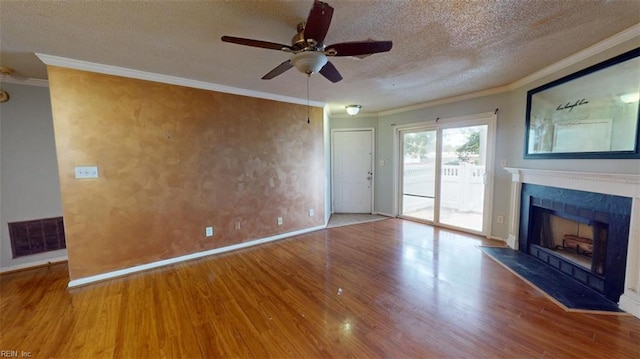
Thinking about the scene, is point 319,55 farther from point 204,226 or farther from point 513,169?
point 513,169

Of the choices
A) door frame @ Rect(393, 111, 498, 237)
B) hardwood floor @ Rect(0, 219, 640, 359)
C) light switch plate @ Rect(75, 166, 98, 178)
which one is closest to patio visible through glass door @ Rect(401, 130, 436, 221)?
door frame @ Rect(393, 111, 498, 237)

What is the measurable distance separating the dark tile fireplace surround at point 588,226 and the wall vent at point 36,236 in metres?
6.02

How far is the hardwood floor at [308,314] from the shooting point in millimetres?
1761

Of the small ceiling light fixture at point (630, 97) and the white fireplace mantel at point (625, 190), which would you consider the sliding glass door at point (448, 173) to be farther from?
the small ceiling light fixture at point (630, 97)

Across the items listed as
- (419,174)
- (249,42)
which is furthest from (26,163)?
(419,174)

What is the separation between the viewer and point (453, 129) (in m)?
4.38

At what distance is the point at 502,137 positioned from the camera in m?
3.74

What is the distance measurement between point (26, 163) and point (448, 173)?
6224mm

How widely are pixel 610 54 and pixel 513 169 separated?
5.06 ft

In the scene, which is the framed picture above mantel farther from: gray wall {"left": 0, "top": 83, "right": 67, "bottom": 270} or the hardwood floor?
gray wall {"left": 0, "top": 83, "right": 67, "bottom": 270}

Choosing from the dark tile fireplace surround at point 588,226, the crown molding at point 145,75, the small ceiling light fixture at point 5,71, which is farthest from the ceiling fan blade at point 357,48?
the small ceiling light fixture at point 5,71

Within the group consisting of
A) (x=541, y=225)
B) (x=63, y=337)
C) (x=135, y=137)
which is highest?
(x=135, y=137)

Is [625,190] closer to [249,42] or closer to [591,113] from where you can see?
[591,113]

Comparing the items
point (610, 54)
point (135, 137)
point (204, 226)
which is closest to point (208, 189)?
point (204, 226)
